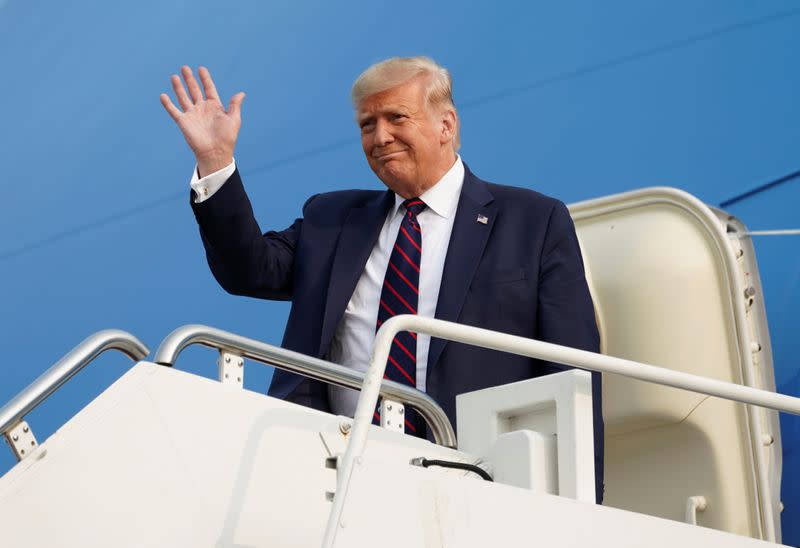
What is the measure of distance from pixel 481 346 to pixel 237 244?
42.3 inches

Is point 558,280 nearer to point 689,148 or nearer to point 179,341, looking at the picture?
point 179,341

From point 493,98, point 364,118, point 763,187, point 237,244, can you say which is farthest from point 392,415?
point 493,98

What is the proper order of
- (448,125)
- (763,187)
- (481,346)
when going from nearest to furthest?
(481,346)
(448,125)
(763,187)

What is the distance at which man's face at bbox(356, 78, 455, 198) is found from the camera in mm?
3279

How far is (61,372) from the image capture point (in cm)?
209

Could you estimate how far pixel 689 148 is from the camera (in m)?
4.57

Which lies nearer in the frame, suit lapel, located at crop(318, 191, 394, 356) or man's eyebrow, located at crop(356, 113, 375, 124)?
suit lapel, located at crop(318, 191, 394, 356)

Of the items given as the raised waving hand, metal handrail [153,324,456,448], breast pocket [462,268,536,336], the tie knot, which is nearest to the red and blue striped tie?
the tie knot

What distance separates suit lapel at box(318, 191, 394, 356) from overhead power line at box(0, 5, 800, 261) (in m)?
1.52

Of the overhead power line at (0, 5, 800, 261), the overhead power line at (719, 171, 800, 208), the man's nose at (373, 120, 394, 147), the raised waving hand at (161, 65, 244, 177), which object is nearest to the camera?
the raised waving hand at (161, 65, 244, 177)

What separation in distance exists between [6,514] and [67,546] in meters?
0.10

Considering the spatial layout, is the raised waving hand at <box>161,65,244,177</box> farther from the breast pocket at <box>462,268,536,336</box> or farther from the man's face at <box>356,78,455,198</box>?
the breast pocket at <box>462,268,536,336</box>

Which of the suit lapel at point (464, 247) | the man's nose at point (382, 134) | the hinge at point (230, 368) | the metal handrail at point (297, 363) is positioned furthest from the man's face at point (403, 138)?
the hinge at point (230, 368)

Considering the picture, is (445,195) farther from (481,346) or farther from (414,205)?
(481,346)
